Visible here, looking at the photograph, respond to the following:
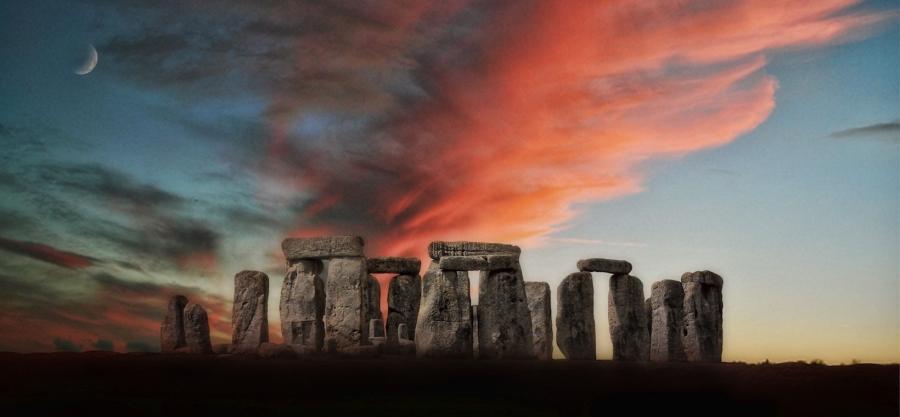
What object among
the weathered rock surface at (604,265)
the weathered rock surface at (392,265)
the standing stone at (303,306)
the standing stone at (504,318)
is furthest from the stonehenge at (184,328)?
the weathered rock surface at (604,265)

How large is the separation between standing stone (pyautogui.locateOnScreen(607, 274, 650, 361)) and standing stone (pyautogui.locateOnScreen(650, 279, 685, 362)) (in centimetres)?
28

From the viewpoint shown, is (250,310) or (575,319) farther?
(575,319)

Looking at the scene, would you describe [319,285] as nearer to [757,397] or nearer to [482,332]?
[482,332]

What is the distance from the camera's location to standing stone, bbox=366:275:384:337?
79.6ft

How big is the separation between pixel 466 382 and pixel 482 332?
2483 millimetres

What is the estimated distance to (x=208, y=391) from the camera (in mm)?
19344

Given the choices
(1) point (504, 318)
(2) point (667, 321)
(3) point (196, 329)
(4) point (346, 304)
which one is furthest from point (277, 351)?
(2) point (667, 321)

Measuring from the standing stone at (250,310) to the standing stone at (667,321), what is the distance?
30.2 feet

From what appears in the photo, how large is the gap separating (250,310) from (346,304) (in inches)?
86.6

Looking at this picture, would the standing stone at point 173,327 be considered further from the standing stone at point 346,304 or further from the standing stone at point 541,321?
the standing stone at point 541,321

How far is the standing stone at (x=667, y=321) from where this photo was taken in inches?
965

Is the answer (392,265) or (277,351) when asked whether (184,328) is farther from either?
(392,265)

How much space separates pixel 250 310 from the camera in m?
23.8

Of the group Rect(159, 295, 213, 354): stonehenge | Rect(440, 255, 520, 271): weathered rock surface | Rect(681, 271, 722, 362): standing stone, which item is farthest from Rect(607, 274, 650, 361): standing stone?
Rect(159, 295, 213, 354): stonehenge
